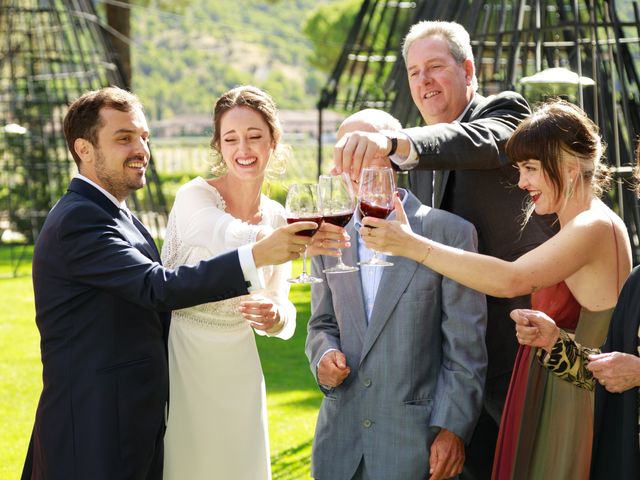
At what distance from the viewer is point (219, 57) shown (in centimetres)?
8988

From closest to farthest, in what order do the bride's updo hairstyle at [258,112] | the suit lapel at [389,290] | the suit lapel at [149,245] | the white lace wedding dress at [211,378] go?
the suit lapel at [389,290], the suit lapel at [149,245], the white lace wedding dress at [211,378], the bride's updo hairstyle at [258,112]

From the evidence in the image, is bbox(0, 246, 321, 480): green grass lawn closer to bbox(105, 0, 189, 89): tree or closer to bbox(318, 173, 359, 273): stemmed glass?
bbox(318, 173, 359, 273): stemmed glass

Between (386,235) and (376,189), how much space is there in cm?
15

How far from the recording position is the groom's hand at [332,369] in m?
3.29

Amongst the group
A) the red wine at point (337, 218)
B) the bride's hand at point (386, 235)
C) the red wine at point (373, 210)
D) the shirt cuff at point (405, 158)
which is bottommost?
the bride's hand at point (386, 235)

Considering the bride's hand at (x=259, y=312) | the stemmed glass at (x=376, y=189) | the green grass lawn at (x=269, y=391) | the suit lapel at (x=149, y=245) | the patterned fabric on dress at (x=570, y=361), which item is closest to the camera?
the stemmed glass at (x=376, y=189)

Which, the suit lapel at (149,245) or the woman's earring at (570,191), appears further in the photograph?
the suit lapel at (149,245)

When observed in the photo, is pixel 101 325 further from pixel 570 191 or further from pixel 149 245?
pixel 570 191

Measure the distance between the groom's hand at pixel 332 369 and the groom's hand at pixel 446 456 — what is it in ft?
1.25

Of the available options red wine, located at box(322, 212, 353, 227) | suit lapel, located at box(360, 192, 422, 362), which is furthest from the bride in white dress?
red wine, located at box(322, 212, 353, 227)

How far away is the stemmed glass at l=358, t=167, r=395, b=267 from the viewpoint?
2.70m

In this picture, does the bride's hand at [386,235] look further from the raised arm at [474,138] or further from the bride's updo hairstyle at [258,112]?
the bride's updo hairstyle at [258,112]

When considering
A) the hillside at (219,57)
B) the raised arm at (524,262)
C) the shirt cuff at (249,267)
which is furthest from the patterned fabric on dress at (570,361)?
the hillside at (219,57)

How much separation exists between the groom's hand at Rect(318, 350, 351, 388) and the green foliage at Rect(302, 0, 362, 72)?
39.9 metres
